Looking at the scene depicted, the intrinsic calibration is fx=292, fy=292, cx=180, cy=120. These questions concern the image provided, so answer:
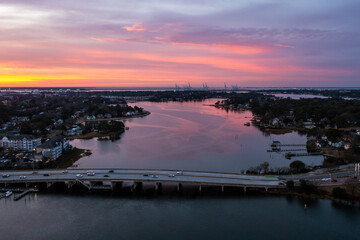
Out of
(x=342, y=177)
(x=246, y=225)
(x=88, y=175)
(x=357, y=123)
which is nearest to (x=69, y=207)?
(x=88, y=175)

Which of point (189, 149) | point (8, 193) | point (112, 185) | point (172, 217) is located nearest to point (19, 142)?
point (8, 193)

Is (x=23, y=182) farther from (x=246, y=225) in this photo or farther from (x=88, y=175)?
(x=246, y=225)

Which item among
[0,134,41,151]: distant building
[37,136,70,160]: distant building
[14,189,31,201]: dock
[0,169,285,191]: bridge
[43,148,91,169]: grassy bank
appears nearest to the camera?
[14,189,31,201]: dock

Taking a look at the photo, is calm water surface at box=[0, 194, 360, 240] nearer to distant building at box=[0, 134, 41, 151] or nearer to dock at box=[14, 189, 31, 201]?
dock at box=[14, 189, 31, 201]

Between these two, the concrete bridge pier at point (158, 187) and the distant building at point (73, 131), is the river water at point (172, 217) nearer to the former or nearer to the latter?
the concrete bridge pier at point (158, 187)

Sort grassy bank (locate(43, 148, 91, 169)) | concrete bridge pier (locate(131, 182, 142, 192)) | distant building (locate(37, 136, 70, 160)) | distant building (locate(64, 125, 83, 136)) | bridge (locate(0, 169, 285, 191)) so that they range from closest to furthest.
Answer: bridge (locate(0, 169, 285, 191)), concrete bridge pier (locate(131, 182, 142, 192)), grassy bank (locate(43, 148, 91, 169)), distant building (locate(37, 136, 70, 160)), distant building (locate(64, 125, 83, 136))

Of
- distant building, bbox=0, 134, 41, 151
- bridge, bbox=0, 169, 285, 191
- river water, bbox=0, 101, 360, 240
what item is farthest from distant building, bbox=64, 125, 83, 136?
river water, bbox=0, 101, 360, 240

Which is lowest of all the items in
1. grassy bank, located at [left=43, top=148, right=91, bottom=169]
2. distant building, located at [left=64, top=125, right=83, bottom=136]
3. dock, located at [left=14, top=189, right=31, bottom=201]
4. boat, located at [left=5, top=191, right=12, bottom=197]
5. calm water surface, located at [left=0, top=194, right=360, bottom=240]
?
calm water surface, located at [left=0, top=194, right=360, bottom=240]
